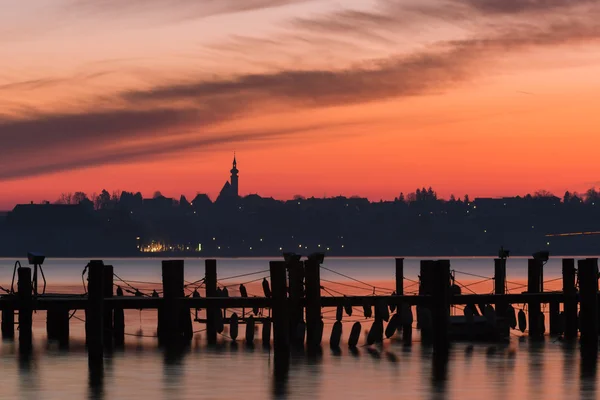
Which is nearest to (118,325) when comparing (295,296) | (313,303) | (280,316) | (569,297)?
(313,303)

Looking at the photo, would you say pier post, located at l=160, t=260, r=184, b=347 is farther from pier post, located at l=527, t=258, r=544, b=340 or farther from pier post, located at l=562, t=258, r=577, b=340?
pier post, located at l=527, t=258, r=544, b=340

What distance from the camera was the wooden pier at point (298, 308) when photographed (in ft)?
117

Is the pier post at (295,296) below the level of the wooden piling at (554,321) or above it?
above

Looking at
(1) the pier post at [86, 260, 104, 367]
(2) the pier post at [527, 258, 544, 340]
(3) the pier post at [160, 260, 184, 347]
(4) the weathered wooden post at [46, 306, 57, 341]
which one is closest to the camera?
(1) the pier post at [86, 260, 104, 367]

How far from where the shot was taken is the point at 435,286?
3616cm

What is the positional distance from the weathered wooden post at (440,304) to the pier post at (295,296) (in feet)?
13.4

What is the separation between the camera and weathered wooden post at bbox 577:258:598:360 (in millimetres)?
37656

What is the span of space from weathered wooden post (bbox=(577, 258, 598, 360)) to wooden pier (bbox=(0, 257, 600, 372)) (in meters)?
0.03

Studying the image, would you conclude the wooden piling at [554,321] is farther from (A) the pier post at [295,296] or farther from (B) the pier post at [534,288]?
(A) the pier post at [295,296]

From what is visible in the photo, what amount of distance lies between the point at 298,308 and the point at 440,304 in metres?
5.54

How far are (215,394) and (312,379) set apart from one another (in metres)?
3.31

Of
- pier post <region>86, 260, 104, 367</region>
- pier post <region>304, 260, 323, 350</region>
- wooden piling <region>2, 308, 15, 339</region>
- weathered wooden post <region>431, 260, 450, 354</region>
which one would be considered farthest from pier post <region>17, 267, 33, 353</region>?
weathered wooden post <region>431, 260, 450, 354</region>

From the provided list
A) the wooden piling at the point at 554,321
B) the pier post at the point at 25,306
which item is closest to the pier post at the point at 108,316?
the pier post at the point at 25,306

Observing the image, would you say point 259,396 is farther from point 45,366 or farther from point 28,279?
point 28,279
